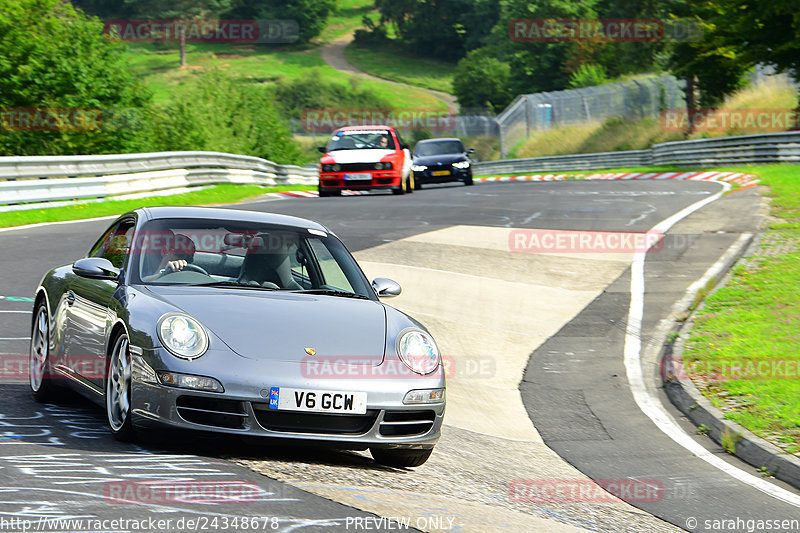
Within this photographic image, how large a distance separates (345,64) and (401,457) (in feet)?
431

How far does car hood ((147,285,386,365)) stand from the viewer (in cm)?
580

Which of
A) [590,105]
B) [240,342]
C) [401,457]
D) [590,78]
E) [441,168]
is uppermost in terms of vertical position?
[590,78]

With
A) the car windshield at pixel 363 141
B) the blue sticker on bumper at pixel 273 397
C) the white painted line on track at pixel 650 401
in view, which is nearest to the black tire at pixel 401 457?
the blue sticker on bumper at pixel 273 397

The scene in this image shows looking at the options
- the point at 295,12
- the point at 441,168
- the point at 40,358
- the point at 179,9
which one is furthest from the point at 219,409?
the point at 295,12

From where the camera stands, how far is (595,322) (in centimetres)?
1255

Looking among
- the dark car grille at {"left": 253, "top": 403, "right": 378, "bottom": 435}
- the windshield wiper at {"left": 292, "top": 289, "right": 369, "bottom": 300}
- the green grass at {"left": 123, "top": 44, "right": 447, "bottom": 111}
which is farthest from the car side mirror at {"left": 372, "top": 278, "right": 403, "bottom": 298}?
the green grass at {"left": 123, "top": 44, "right": 447, "bottom": 111}

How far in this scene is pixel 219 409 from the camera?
554 centimetres

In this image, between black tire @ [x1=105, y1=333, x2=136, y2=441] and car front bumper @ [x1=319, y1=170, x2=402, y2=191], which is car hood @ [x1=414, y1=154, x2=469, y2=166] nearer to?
car front bumper @ [x1=319, y1=170, x2=402, y2=191]

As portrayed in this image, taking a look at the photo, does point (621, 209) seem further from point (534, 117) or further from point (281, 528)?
point (534, 117)

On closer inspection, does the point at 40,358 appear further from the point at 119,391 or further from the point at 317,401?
the point at 317,401

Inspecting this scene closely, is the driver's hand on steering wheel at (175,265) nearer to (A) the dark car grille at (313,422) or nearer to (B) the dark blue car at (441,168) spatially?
(A) the dark car grille at (313,422)

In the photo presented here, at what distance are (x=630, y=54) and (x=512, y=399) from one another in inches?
1900

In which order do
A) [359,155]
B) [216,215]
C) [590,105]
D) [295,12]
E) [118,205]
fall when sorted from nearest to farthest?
[216,215] < [118,205] < [359,155] < [590,105] < [295,12]

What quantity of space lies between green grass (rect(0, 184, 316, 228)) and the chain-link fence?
2425cm
